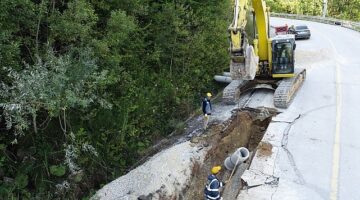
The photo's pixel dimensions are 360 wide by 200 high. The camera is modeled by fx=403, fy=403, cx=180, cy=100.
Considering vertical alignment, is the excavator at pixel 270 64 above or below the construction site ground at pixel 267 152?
above

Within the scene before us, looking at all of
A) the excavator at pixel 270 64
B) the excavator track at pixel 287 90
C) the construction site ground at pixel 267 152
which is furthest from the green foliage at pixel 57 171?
the excavator track at pixel 287 90

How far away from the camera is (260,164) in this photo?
1230cm

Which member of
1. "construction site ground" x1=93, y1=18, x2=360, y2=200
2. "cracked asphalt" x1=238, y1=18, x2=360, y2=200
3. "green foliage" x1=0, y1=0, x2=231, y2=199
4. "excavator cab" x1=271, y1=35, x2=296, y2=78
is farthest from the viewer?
"excavator cab" x1=271, y1=35, x2=296, y2=78

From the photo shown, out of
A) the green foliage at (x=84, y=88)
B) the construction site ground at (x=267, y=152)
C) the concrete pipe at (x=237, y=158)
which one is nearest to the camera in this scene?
the green foliage at (x=84, y=88)

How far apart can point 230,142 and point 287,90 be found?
3.53 m

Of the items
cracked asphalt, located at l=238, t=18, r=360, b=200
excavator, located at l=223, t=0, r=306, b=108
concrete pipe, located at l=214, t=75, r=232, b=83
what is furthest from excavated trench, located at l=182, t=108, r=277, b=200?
concrete pipe, located at l=214, t=75, r=232, b=83

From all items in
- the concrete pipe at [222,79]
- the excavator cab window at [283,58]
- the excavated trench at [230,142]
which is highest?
the excavator cab window at [283,58]

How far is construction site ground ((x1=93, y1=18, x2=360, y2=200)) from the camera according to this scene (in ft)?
36.9

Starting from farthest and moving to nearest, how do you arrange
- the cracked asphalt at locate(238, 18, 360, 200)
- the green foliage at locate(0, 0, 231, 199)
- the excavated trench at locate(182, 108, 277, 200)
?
the excavated trench at locate(182, 108, 277, 200) → the cracked asphalt at locate(238, 18, 360, 200) → the green foliage at locate(0, 0, 231, 199)

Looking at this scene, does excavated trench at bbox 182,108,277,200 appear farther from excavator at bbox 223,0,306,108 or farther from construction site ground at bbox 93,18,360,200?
excavator at bbox 223,0,306,108

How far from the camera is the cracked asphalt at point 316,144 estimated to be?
1108 centimetres

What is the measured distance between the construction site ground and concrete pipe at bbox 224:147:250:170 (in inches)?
9.5

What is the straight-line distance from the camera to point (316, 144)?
13617 mm

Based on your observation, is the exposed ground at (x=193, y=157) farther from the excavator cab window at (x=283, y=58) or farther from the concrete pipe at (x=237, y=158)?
the excavator cab window at (x=283, y=58)
